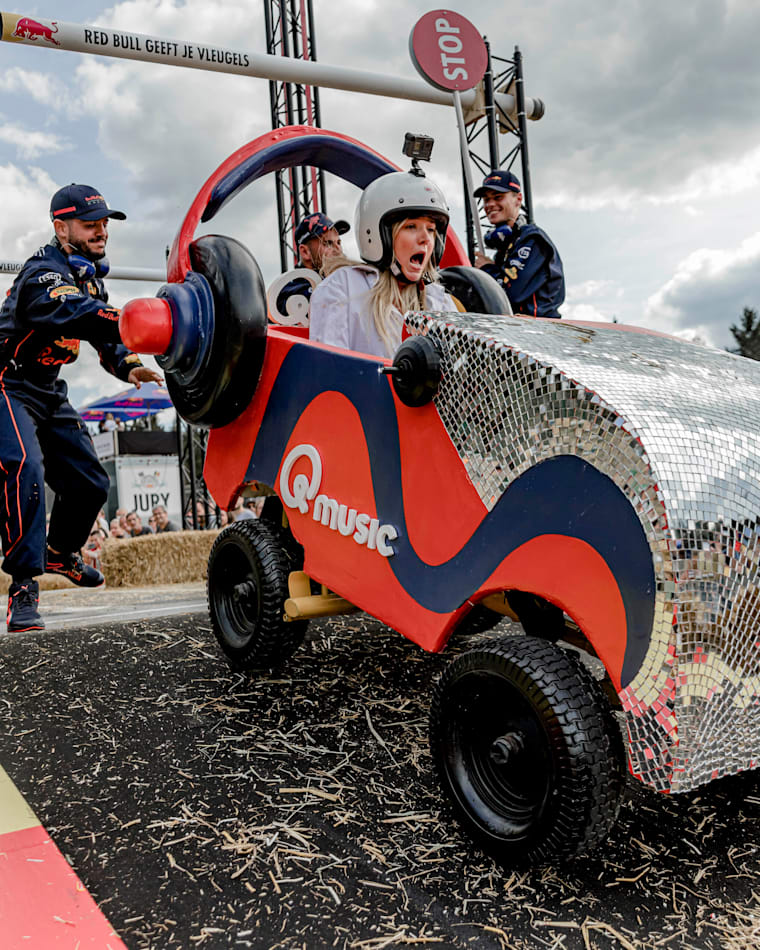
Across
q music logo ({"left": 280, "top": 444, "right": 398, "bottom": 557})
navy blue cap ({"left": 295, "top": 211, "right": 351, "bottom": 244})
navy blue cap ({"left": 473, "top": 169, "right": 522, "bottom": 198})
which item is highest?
navy blue cap ({"left": 295, "top": 211, "right": 351, "bottom": 244})

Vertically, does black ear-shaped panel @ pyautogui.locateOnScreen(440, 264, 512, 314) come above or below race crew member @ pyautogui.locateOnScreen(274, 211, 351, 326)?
below

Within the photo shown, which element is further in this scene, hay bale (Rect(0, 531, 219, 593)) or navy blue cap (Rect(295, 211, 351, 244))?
hay bale (Rect(0, 531, 219, 593))

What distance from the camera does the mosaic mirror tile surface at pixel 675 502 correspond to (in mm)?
1176

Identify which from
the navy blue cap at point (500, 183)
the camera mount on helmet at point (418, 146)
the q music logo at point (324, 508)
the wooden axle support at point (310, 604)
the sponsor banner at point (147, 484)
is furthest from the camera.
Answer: the sponsor banner at point (147, 484)

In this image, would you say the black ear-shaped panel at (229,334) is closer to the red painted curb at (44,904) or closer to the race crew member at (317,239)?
the red painted curb at (44,904)

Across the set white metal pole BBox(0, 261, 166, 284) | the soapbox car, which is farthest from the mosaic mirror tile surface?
white metal pole BBox(0, 261, 166, 284)

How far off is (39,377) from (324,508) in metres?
1.78

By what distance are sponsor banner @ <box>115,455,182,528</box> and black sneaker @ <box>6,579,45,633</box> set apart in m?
9.96

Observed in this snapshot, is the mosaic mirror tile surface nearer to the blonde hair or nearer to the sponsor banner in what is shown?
the blonde hair

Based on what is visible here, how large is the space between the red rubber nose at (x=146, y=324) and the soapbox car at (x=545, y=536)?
25cm

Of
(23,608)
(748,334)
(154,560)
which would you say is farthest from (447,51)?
(748,334)

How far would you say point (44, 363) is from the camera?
3199mm

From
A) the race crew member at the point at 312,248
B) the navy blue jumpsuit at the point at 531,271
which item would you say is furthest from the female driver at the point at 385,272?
the race crew member at the point at 312,248

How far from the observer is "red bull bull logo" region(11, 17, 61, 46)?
5.82m
